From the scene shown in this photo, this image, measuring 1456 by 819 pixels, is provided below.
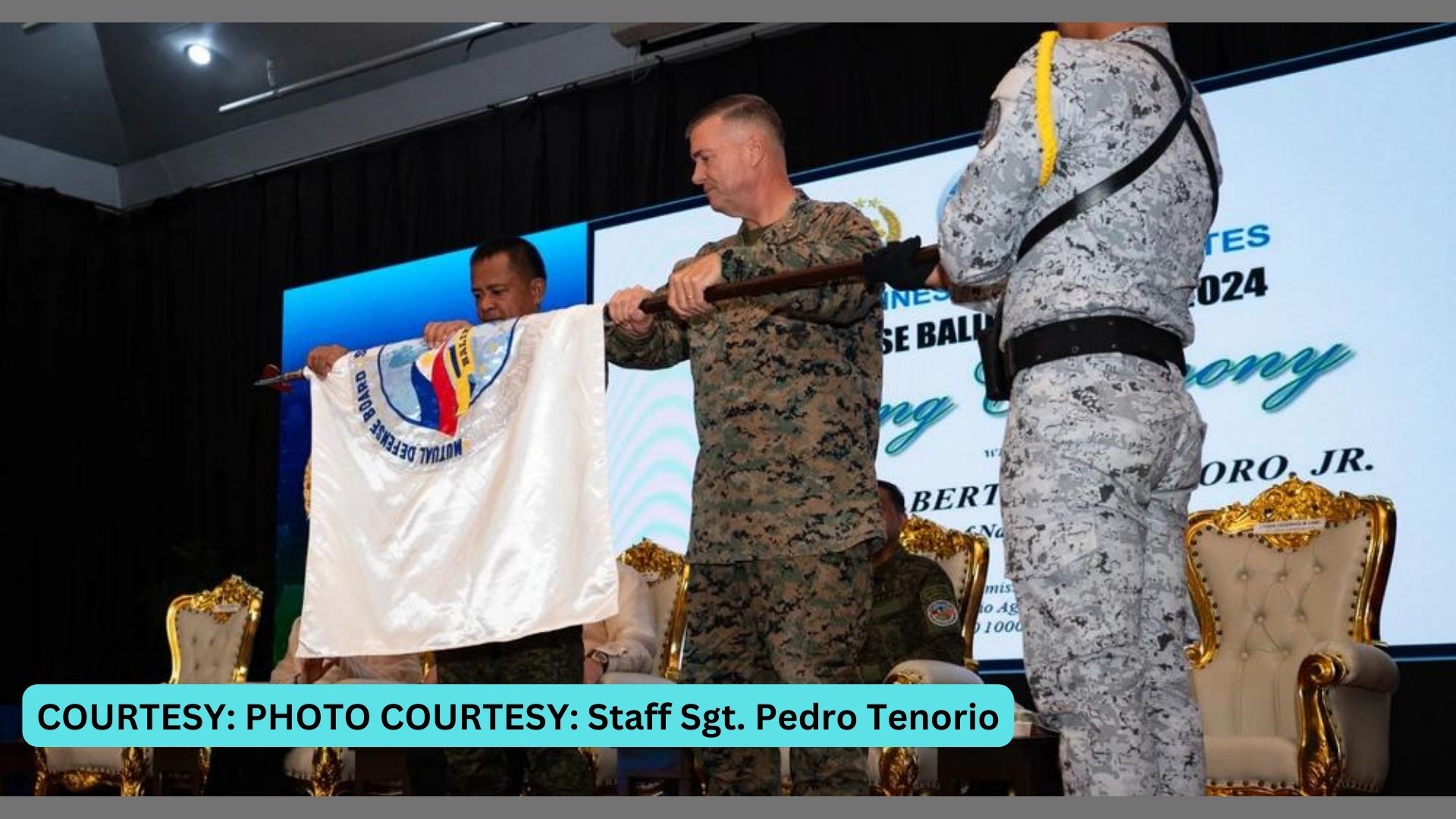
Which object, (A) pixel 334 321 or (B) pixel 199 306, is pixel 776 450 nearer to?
(A) pixel 334 321

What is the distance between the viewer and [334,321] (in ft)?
26.6

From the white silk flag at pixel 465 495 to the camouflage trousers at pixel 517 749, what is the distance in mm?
189

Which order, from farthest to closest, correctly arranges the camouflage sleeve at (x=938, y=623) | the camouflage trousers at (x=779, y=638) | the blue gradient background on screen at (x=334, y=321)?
1. the blue gradient background on screen at (x=334, y=321)
2. the camouflage sleeve at (x=938, y=623)
3. the camouflage trousers at (x=779, y=638)

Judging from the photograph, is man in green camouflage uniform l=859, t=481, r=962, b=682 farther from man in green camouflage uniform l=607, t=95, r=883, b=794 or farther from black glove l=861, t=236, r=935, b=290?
black glove l=861, t=236, r=935, b=290

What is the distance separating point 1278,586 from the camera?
13.3 ft

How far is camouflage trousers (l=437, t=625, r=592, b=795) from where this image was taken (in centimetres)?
304

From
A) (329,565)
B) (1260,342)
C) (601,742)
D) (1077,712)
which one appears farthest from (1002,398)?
(1260,342)

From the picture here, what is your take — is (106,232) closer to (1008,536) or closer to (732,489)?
(732,489)

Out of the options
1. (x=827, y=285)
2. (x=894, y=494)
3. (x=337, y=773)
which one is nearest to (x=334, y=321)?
(x=337, y=773)

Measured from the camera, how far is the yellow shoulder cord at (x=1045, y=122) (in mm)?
2035

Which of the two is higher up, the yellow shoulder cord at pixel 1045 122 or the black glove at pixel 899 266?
the yellow shoulder cord at pixel 1045 122

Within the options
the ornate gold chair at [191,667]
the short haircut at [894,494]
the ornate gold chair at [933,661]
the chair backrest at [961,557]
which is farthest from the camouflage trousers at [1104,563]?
the ornate gold chair at [191,667]

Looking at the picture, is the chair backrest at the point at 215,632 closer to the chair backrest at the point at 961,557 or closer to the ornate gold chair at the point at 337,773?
the ornate gold chair at the point at 337,773

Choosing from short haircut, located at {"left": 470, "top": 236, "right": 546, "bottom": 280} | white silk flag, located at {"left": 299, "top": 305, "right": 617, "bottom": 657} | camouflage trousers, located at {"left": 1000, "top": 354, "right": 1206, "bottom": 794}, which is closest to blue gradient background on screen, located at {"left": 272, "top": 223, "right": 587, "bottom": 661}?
short haircut, located at {"left": 470, "top": 236, "right": 546, "bottom": 280}
